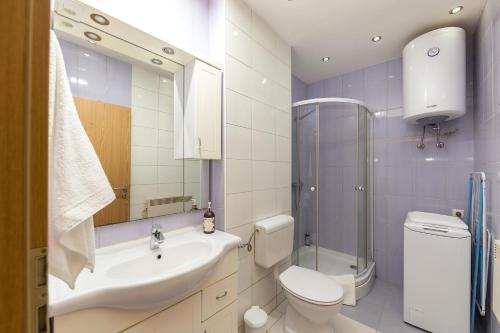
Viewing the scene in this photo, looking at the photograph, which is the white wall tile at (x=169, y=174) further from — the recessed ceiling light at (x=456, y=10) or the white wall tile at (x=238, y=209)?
the recessed ceiling light at (x=456, y=10)

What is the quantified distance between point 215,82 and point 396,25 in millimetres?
1649

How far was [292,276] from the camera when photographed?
1.64 m

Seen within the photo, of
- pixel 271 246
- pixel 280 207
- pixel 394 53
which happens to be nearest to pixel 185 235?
pixel 271 246

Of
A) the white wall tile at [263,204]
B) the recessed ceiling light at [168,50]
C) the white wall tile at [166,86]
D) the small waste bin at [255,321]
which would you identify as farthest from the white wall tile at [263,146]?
the small waste bin at [255,321]

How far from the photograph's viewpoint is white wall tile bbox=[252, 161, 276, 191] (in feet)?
5.51

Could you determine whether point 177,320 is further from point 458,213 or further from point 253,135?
point 458,213

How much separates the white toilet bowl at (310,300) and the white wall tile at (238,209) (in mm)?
547

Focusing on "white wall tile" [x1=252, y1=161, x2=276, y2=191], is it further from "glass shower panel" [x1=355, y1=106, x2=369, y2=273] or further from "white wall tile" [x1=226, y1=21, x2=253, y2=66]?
"glass shower panel" [x1=355, y1=106, x2=369, y2=273]

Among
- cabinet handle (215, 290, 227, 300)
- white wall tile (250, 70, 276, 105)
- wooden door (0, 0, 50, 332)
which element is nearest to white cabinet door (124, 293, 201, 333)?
cabinet handle (215, 290, 227, 300)

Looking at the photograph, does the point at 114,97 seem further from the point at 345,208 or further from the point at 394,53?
the point at 394,53

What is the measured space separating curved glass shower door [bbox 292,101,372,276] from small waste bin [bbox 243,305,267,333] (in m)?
0.89

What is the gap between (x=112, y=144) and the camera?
112cm

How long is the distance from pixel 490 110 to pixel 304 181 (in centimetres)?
147

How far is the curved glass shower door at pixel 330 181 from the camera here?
2.26 metres
